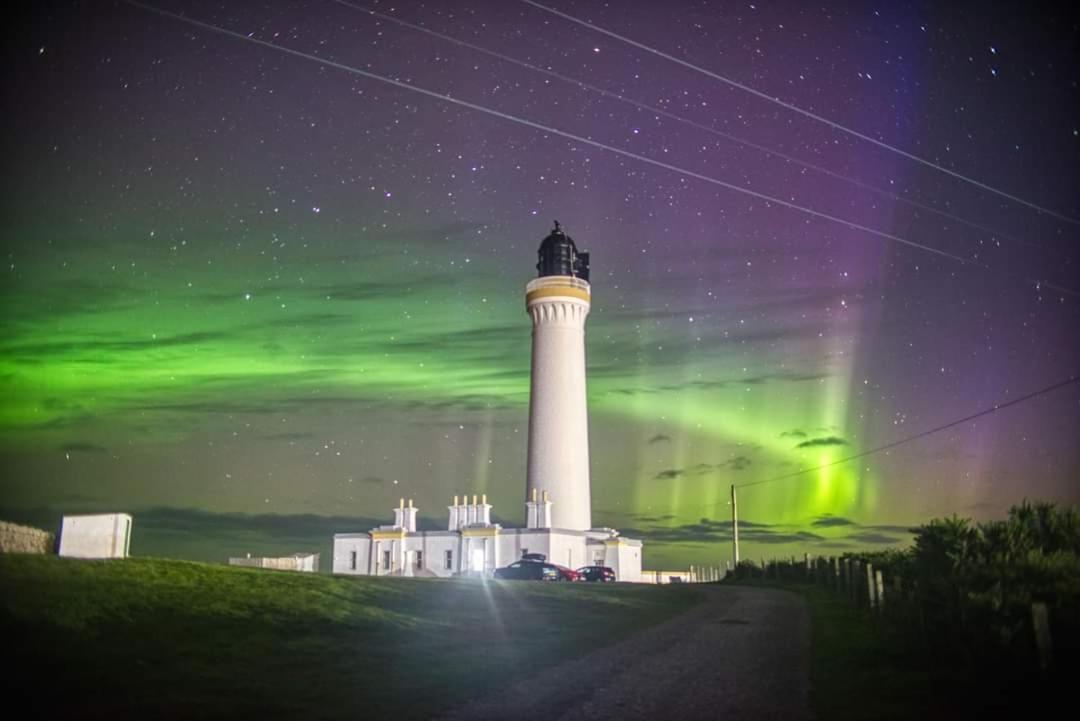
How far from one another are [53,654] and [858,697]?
12779 mm

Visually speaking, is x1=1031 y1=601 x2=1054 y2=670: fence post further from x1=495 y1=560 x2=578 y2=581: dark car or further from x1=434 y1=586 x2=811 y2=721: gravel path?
x1=495 y1=560 x2=578 y2=581: dark car

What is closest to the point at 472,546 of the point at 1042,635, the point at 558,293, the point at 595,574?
the point at 595,574

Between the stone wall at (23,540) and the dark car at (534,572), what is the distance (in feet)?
83.6

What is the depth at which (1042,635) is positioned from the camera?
12.5 metres

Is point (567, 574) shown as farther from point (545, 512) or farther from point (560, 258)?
point (560, 258)

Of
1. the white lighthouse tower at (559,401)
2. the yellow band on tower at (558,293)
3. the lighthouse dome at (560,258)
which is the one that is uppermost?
the lighthouse dome at (560,258)

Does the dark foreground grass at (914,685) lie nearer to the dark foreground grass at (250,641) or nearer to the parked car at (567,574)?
the dark foreground grass at (250,641)

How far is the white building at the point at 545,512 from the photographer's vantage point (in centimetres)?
5388

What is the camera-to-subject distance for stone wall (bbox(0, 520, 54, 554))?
20703 mm

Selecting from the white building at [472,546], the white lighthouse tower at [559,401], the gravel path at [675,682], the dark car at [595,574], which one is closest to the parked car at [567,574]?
the dark car at [595,574]

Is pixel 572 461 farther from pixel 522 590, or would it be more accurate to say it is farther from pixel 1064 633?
pixel 1064 633

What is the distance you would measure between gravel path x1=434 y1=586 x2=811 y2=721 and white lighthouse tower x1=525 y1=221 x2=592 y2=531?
110ft

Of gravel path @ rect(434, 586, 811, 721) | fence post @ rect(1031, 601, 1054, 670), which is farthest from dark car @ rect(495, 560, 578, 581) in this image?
fence post @ rect(1031, 601, 1054, 670)

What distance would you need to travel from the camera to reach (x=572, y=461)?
56594 millimetres
